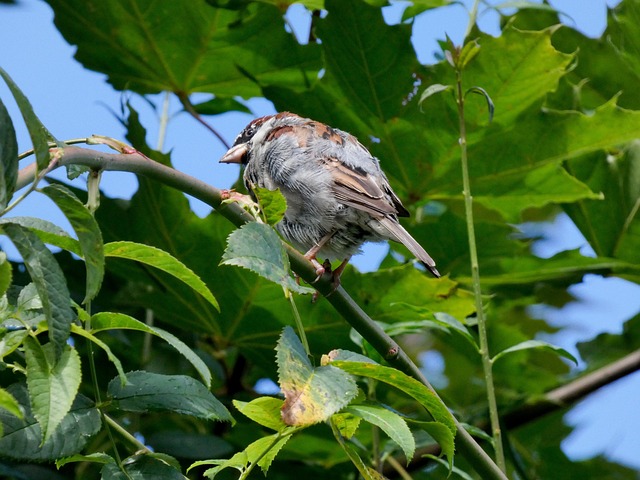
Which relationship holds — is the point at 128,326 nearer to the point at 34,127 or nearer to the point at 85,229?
the point at 85,229

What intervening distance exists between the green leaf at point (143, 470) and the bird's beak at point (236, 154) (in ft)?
5.09

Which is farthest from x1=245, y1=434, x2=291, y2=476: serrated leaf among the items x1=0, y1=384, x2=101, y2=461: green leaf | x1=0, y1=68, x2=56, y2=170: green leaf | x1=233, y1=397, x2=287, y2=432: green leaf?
x1=0, y1=68, x2=56, y2=170: green leaf

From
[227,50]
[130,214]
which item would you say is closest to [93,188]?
[130,214]

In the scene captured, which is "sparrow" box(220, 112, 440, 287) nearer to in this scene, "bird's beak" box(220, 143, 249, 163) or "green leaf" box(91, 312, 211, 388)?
"bird's beak" box(220, 143, 249, 163)

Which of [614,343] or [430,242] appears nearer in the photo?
[430,242]

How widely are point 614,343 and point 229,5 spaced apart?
5.47 feet

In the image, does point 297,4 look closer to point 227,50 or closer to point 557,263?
point 227,50

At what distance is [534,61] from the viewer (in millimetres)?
2656

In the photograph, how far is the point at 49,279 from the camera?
1102 millimetres

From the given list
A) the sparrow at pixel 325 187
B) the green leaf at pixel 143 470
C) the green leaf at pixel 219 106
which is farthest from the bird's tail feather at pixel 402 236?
the green leaf at pixel 143 470

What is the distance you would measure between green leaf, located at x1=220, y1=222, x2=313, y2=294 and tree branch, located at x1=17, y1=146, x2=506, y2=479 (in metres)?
0.15

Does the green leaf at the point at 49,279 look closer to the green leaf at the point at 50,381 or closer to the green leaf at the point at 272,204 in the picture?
the green leaf at the point at 50,381

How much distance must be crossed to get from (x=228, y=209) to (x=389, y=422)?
44 cm

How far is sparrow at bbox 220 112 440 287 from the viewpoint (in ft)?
8.38
